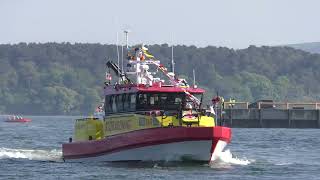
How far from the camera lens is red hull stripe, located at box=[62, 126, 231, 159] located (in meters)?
55.0

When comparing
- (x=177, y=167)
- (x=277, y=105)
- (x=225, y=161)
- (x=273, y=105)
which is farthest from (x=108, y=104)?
(x=277, y=105)

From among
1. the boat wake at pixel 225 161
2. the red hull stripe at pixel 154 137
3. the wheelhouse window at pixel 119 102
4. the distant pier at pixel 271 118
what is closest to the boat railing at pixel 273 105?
the distant pier at pixel 271 118

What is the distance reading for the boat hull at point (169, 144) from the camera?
55.1 m

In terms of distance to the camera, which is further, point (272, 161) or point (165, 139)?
point (272, 161)

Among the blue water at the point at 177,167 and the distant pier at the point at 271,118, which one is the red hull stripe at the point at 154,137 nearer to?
the blue water at the point at 177,167

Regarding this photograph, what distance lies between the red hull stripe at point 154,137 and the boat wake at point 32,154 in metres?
7.53

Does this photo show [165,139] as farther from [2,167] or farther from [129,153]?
[2,167]

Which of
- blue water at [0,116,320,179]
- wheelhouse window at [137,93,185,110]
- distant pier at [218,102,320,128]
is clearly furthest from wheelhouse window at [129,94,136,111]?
distant pier at [218,102,320,128]

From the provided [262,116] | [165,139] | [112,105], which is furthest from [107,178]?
[262,116]

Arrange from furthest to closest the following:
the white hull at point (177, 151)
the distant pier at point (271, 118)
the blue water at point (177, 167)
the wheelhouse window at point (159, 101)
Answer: the distant pier at point (271, 118)
the wheelhouse window at point (159, 101)
the white hull at point (177, 151)
the blue water at point (177, 167)

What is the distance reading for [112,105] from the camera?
60719mm

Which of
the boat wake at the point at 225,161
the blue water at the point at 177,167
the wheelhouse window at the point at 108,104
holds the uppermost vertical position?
the wheelhouse window at the point at 108,104

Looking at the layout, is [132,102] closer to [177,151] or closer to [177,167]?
[177,151]

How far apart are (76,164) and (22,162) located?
5018mm
